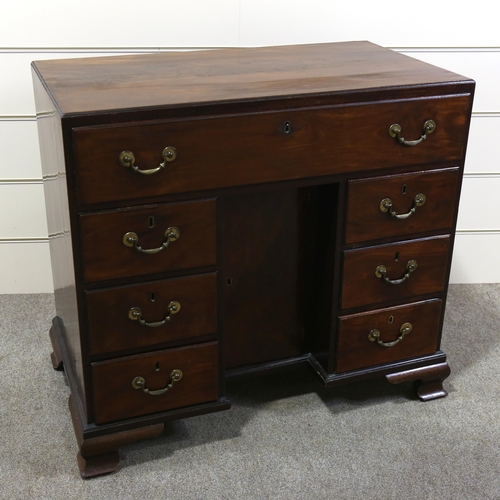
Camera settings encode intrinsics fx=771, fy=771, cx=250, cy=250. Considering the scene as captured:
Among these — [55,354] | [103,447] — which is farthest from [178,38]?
A: [103,447]

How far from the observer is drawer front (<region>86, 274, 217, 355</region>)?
151 cm

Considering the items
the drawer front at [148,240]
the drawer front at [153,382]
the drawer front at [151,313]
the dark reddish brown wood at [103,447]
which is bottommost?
the dark reddish brown wood at [103,447]

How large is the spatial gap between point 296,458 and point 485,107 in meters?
1.19

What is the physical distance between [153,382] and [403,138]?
73cm

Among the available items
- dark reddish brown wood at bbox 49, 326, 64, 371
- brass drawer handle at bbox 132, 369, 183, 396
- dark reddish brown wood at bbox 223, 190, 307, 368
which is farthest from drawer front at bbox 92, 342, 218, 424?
dark reddish brown wood at bbox 49, 326, 64, 371

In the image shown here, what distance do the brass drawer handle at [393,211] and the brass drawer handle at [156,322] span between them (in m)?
0.48

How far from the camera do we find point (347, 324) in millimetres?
1744

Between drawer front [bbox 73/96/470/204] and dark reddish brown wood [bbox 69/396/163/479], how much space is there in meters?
0.54

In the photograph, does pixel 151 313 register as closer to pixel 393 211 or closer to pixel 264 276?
pixel 264 276

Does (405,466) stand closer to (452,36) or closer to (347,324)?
(347,324)

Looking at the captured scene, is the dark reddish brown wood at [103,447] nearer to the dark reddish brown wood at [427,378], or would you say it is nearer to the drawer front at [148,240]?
the drawer front at [148,240]

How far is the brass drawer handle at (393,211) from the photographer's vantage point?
5.36 ft

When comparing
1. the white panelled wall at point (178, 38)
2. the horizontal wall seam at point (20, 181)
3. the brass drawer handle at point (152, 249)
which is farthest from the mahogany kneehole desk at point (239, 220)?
the horizontal wall seam at point (20, 181)

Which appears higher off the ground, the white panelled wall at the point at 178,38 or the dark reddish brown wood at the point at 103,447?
the white panelled wall at the point at 178,38
